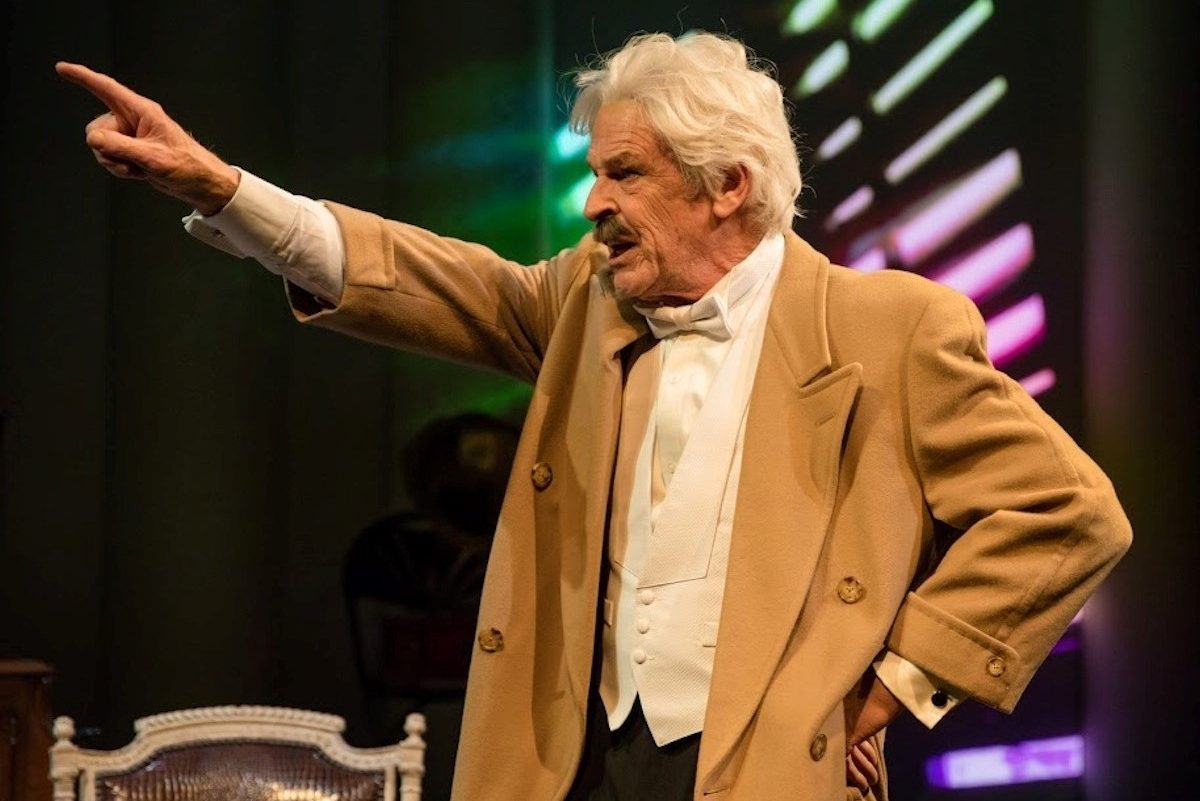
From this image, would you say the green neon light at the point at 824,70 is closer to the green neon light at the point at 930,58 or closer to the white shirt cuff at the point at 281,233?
the green neon light at the point at 930,58

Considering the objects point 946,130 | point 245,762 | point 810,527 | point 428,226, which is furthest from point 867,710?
point 946,130

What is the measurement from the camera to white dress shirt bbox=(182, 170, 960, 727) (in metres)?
1.89

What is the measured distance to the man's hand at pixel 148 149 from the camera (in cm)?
175

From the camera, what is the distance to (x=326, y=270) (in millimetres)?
1981

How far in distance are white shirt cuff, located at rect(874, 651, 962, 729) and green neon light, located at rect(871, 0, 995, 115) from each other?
2.64 meters

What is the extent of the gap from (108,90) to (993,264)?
9.75ft

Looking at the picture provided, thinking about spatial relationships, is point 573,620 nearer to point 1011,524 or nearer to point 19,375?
point 1011,524

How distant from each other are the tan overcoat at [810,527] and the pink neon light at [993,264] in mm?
2340

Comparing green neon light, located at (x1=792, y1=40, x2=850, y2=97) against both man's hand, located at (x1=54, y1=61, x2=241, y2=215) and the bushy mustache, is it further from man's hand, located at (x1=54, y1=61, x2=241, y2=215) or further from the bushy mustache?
man's hand, located at (x1=54, y1=61, x2=241, y2=215)

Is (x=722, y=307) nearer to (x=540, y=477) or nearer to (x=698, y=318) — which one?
(x=698, y=318)

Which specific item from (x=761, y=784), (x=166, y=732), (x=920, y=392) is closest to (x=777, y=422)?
(x=920, y=392)

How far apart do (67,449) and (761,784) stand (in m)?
2.61

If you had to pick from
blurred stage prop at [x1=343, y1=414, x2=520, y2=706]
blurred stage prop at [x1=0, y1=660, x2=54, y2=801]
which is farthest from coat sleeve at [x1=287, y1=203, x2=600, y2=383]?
blurred stage prop at [x1=343, y1=414, x2=520, y2=706]

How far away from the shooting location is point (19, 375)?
12.9ft
